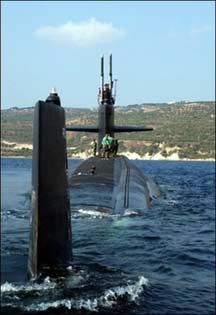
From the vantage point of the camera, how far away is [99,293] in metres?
10.1

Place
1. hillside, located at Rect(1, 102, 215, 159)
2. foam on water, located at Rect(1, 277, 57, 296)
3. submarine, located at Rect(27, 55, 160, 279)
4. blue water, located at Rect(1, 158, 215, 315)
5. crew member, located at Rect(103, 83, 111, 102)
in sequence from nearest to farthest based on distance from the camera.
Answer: blue water, located at Rect(1, 158, 215, 315) < foam on water, located at Rect(1, 277, 57, 296) < submarine, located at Rect(27, 55, 160, 279) < crew member, located at Rect(103, 83, 111, 102) < hillside, located at Rect(1, 102, 215, 159)

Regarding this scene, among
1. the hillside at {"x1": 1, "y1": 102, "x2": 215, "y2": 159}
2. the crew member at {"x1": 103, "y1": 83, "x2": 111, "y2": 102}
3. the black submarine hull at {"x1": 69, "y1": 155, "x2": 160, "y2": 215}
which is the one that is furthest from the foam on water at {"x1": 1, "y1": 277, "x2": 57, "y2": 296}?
the hillside at {"x1": 1, "y1": 102, "x2": 215, "y2": 159}

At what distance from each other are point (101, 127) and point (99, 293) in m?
25.7

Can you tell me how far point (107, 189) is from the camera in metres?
23.2

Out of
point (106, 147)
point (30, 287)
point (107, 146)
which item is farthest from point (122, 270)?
point (107, 146)

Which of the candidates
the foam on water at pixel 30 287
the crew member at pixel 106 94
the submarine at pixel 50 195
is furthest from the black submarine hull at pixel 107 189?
the foam on water at pixel 30 287

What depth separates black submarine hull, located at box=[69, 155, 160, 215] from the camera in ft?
67.7

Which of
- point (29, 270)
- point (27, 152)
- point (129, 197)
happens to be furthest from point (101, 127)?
point (27, 152)

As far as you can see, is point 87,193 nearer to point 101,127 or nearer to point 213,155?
point 101,127

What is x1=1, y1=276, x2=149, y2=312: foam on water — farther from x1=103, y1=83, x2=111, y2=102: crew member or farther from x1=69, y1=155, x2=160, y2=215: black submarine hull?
x1=103, y1=83, x2=111, y2=102: crew member

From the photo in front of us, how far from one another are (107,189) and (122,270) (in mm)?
10984

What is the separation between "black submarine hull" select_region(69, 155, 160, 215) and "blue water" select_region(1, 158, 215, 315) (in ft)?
3.73

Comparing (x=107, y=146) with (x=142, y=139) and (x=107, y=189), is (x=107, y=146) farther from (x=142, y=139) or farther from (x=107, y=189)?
(x=142, y=139)

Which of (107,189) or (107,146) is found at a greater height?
(107,146)
